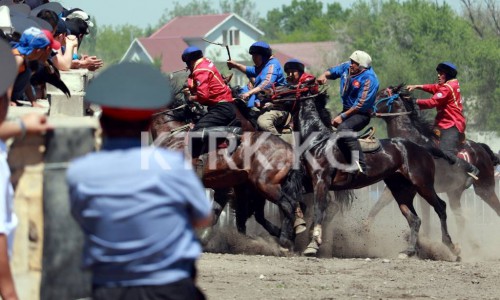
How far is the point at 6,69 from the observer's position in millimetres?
5523

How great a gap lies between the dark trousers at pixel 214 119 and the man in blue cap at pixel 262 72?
0.56 metres

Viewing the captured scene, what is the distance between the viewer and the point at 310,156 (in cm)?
1507

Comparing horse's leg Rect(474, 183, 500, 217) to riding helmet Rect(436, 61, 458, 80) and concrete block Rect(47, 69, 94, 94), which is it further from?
concrete block Rect(47, 69, 94, 94)

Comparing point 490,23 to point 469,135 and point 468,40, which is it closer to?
point 468,40

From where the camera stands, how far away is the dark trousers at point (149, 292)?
4.46 metres

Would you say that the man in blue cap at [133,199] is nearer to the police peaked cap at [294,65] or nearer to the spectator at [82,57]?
the spectator at [82,57]

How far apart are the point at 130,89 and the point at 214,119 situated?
33.5 feet

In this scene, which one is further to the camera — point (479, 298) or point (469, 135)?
point (469, 135)

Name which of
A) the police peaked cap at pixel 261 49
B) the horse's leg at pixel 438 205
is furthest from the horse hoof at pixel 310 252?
the police peaked cap at pixel 261 49

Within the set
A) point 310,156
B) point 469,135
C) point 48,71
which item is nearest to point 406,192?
point 310,156

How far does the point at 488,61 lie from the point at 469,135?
15.5 feet

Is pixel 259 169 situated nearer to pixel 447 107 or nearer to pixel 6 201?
pixel 447 107

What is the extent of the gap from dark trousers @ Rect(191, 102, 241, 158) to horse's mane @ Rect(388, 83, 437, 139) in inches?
138

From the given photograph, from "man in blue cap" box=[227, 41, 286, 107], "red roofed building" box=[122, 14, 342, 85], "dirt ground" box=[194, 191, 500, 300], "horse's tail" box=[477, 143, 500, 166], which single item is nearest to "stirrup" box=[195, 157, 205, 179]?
"dirt ground" box=[194, 191, 500, 300]
